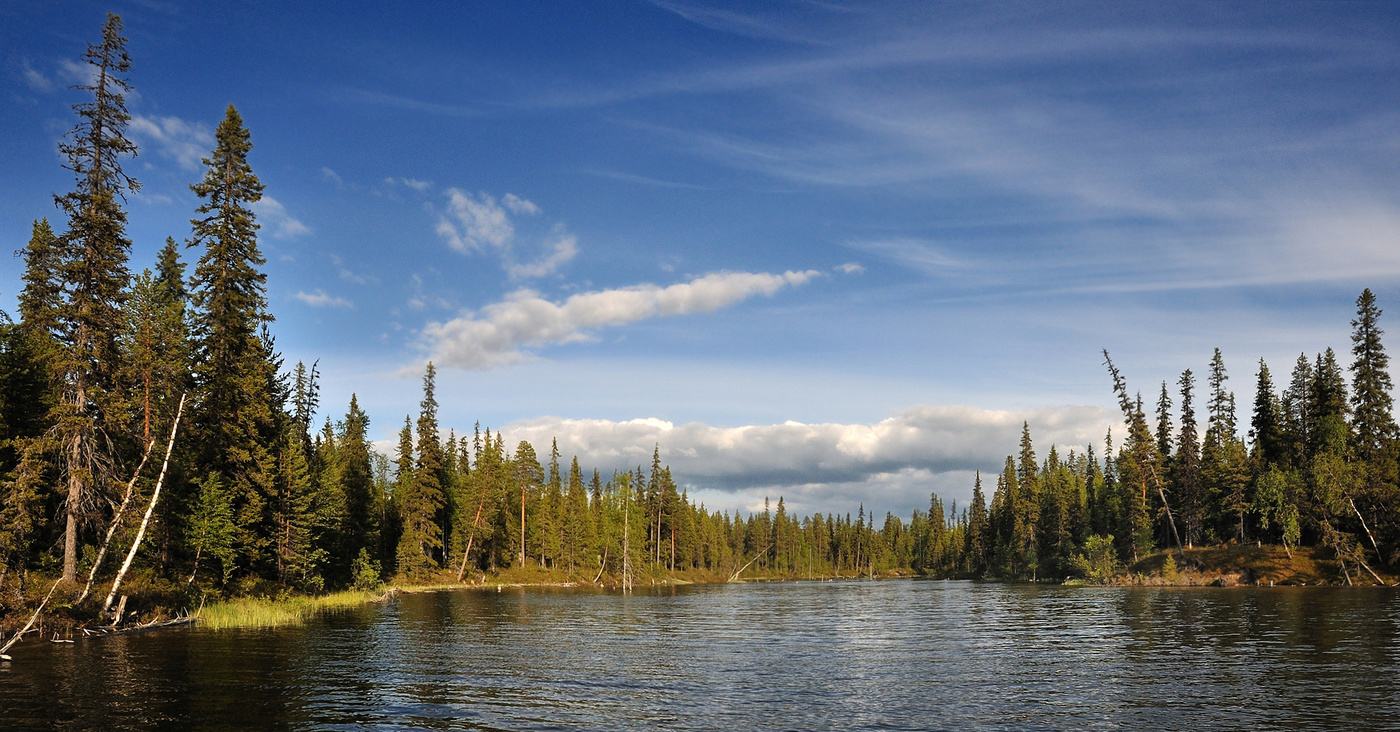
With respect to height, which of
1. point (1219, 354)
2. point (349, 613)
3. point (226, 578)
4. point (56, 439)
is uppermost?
point (1219, 354)

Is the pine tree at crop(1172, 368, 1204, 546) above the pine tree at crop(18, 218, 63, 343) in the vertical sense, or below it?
below

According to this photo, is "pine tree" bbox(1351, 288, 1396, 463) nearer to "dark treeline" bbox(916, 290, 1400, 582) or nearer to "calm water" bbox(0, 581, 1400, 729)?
"dark treeline" bbox(916, 290, 1400, 582)

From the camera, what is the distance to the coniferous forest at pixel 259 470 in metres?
38.8

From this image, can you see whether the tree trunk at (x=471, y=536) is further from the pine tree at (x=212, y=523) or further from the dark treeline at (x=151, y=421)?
the pine tree at (x=212, y=523)

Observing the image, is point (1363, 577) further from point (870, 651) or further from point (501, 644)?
point (501, 644)

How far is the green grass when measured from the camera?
42.4 meters

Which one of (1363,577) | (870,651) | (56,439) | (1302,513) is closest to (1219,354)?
(1302,513)

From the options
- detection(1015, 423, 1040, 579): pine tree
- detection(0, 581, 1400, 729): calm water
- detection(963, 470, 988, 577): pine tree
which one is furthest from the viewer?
detection(963, 470, 988, 577): pine tree

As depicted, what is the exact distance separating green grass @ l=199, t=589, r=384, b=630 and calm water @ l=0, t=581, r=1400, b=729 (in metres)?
2.10

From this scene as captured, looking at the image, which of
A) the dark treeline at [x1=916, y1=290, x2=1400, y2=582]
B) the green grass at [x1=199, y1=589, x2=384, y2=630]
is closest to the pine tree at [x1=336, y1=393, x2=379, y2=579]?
the green grass at [x1=199, y1=589, x2=384, y2=630]

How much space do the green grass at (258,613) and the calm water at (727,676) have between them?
6.88 ft

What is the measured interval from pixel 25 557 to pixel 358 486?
5114cm

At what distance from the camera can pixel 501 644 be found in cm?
3859

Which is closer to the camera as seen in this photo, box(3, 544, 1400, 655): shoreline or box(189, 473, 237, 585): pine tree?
box(3, 544, 1400, 655): shoreline
